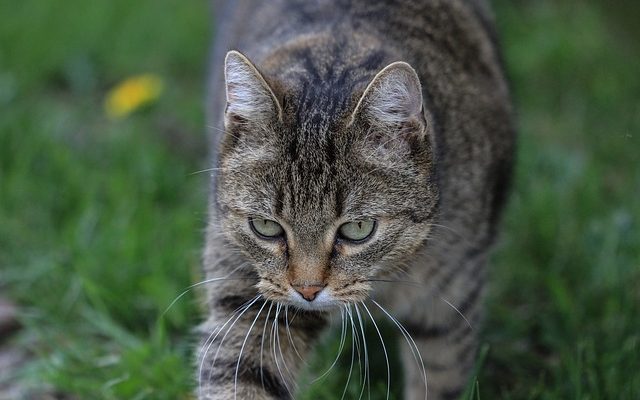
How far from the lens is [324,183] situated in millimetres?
2582

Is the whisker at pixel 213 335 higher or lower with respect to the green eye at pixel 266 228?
lower

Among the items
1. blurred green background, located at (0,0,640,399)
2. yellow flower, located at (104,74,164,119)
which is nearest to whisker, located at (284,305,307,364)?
blurred green background, located at (0,0,640,399)

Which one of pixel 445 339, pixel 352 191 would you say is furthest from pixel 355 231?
pixel 445 339

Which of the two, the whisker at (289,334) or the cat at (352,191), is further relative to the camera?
the whisker at (289,334)

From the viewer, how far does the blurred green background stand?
3.40 m

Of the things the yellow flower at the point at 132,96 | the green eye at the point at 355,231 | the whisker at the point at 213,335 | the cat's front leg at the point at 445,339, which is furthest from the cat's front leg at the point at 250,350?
the yellow flower at the point at 132,96

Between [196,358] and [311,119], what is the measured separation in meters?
0.91

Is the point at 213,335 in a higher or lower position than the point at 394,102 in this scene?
lower

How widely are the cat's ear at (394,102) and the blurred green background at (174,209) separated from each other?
905 mm

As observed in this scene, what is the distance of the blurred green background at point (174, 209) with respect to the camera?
3.40 metres

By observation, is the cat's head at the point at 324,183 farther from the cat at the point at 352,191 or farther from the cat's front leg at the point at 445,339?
the cat's front leg at the point at 445,339

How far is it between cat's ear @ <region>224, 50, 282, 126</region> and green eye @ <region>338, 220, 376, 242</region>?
36cm

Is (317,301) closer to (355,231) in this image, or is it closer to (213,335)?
(355,231)

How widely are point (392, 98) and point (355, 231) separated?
0.38 metres
